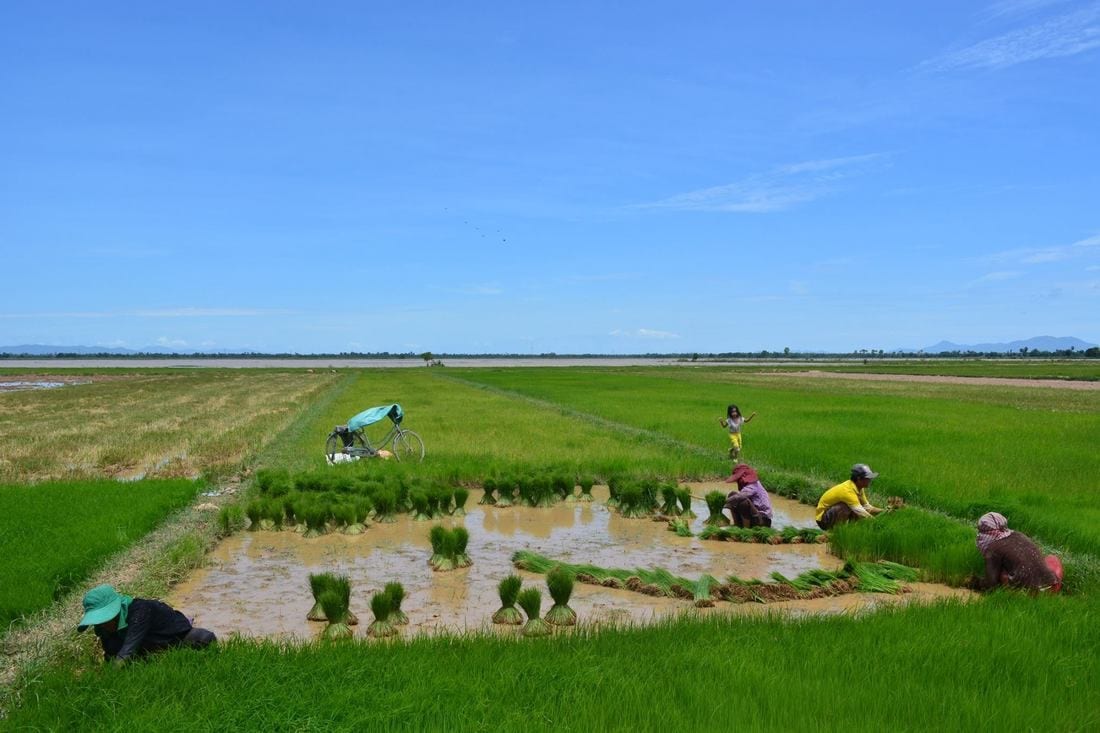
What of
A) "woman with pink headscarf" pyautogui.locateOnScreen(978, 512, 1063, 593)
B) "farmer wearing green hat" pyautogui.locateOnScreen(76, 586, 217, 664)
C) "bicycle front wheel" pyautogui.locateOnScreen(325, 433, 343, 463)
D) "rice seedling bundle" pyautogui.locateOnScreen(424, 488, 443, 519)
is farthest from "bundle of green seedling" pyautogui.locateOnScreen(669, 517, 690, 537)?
"bicycle front wheel" pyautogui.locateOnScreen(325, 433, 343, 463)

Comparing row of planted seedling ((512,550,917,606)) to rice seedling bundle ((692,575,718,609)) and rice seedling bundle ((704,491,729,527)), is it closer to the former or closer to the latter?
rice seedling bundle ((692,575,718,609))

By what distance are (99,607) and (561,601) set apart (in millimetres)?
3119

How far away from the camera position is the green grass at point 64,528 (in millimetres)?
6511

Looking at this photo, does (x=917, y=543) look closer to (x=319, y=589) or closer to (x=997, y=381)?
(x=319, y=589)

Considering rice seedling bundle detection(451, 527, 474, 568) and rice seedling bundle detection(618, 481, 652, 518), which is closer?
rice seedling bundle detection(451, 527, 474, 568)

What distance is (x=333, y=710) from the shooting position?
4.05 m

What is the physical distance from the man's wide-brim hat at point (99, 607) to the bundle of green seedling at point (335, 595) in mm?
1500

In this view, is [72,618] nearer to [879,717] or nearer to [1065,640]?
[879,717]

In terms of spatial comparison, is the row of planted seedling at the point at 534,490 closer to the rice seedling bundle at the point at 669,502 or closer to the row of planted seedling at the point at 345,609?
the rice seedling bundle at the point at 669,502

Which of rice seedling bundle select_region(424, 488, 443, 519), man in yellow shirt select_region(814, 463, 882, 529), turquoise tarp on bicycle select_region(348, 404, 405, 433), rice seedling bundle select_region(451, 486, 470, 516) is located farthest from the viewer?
turquoise tarp on bicycle select_region(348, 404, 405, 433)

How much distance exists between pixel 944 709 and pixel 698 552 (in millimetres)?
4465

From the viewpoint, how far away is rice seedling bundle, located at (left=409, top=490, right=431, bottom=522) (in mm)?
10188

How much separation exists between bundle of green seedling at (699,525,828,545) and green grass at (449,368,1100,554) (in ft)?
6.80

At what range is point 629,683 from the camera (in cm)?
432
